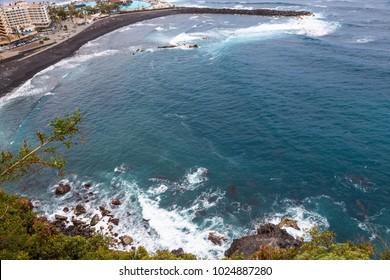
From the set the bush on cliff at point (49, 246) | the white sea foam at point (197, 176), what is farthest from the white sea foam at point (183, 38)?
the bush on cliff at point (49, 246)

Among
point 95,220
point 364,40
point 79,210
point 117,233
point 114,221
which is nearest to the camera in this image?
point 117,233

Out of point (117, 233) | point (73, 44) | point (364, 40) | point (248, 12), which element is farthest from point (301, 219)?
point (248, 12)

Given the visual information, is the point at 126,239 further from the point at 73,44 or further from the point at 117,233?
the point at 73,44

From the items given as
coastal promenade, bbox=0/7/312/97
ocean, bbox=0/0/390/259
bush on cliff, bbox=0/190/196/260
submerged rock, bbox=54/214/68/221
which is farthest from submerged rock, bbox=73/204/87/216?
coastal promenade, bbox=0/7/312/97

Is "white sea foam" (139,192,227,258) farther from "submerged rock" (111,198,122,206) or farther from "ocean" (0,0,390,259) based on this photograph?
"submerged rock" (111,198,122,206)

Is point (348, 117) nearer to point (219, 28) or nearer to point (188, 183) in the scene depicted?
point (188, 183)

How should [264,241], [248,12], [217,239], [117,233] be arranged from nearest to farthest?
[264,241] < [217,239] < [117,233] < [248,12]
